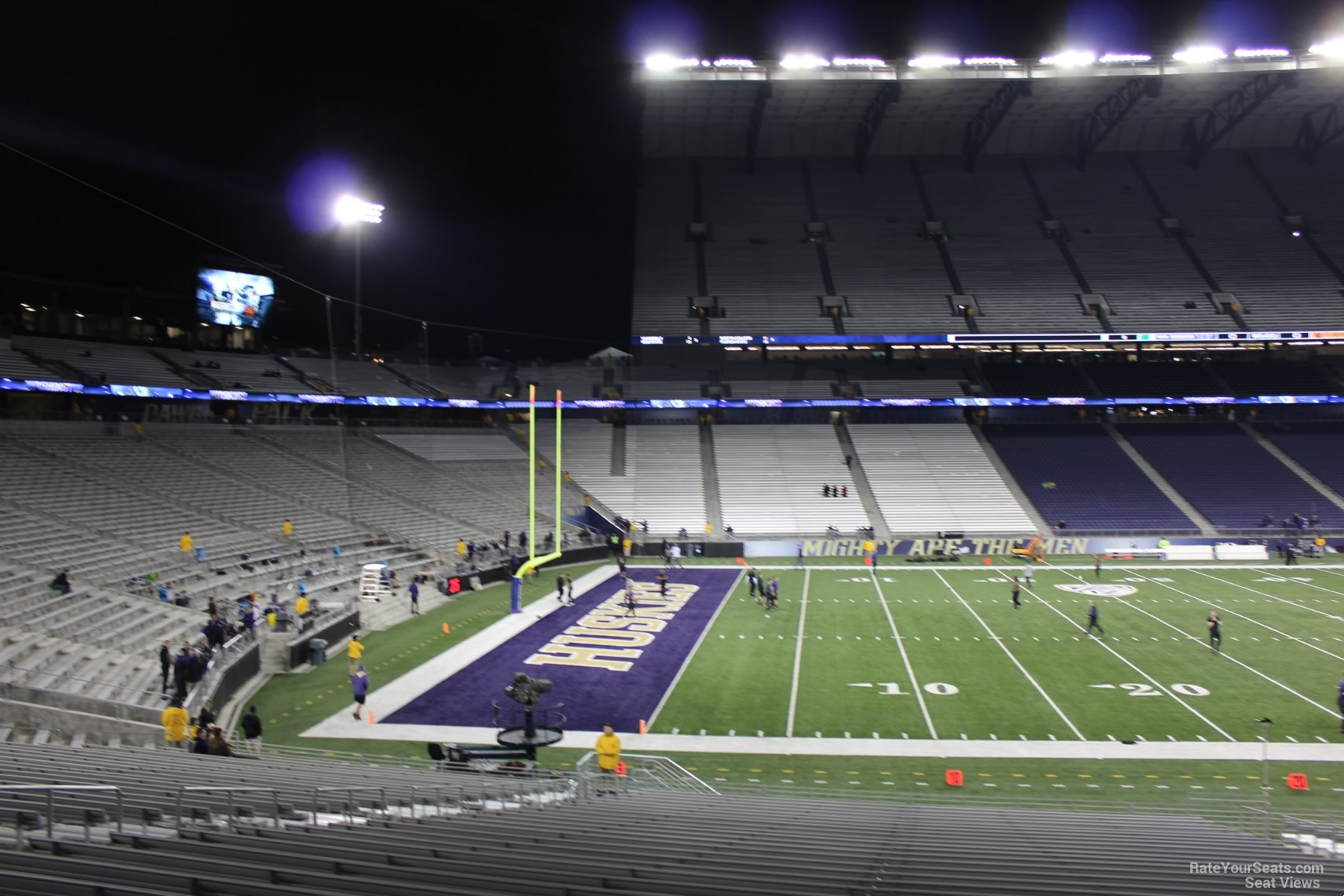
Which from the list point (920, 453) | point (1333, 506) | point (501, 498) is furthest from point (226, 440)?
point (1333, 506)

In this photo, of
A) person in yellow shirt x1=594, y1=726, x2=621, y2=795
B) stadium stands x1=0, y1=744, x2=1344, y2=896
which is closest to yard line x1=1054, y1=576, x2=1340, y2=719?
stadium stands x1=0, y1=744, x2=1344, y2=896

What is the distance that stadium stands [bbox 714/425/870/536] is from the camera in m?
38.7

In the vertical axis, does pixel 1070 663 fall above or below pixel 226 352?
below

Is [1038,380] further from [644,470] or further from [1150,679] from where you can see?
[1150,679]

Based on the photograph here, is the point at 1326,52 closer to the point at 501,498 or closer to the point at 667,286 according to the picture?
the point at 667,286

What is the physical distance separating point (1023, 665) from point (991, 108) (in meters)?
42.4

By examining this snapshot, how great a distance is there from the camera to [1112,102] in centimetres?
4816

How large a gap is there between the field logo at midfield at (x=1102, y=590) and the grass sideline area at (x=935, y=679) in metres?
0.53

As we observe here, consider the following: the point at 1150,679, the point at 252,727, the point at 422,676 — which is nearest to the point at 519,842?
the point at 252,727

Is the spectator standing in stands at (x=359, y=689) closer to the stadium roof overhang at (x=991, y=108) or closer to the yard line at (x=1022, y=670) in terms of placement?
the yard line at (x=1022, y=670)

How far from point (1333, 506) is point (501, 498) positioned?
39510 mm

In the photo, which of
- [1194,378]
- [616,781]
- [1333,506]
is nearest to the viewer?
[616,781]

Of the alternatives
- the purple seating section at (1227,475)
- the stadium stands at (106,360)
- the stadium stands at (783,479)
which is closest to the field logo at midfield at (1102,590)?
the stadium stands at (783,479)

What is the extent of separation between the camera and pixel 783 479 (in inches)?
1644
